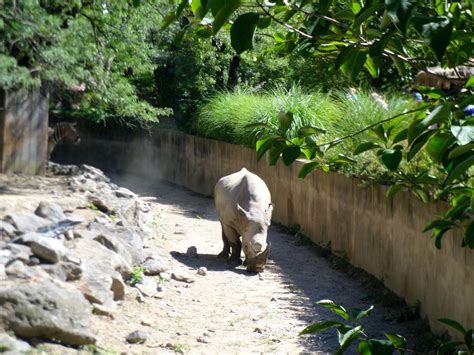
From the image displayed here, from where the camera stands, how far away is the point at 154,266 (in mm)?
11688

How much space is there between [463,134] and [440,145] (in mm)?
178

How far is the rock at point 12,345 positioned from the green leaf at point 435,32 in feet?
18.0

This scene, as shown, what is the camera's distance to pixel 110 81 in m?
17.3

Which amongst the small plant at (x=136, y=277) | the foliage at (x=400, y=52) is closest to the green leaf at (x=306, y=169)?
the foliage at (x=400, y=52)

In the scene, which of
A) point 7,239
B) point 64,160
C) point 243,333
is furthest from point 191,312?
point 64,160

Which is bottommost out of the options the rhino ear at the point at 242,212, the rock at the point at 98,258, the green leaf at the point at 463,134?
the rock at the point at 98,258

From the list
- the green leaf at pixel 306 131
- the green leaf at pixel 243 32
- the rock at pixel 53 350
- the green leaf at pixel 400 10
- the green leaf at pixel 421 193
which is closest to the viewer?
the green leaf at pixel 400 10

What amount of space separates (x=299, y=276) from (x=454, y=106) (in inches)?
392

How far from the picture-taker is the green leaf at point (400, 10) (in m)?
1.92

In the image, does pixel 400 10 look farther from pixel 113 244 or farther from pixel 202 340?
pixel 113 244

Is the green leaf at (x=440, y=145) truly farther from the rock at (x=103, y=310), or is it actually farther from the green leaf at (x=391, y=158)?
the rock at (x=103, y=310)

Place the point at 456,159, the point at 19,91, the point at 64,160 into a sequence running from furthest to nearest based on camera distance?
the point at 64,160 < the point at 19,91 < the point at 456,159

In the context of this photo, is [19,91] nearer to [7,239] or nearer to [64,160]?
[7,239]

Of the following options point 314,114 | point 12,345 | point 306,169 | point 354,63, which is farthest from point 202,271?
point 354,63
